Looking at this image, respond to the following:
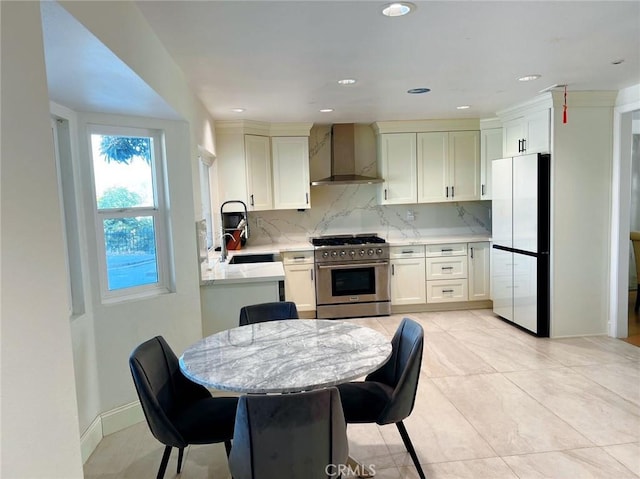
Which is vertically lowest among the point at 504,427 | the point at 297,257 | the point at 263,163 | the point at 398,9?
the point at 504,427

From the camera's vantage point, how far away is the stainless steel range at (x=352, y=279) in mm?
5113

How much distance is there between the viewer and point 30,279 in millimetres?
988

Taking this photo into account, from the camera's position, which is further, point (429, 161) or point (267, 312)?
point (429, 161)

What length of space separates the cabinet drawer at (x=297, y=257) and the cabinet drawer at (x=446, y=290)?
1.50m

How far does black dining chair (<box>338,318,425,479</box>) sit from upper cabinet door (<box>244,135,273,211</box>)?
3.09 meters

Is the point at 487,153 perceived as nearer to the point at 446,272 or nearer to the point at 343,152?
the point at 446,272

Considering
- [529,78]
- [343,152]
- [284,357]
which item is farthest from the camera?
[343,152]

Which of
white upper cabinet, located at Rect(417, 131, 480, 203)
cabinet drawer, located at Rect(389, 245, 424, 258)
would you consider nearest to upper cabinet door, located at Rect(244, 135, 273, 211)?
cabinet drawer, located at Rect(389, 245, 424, 258)

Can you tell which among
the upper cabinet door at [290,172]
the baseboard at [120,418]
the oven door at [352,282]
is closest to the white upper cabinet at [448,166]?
the oven door at [352,282]

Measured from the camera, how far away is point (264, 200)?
17.0 feet

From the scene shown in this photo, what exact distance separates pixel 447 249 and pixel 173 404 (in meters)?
3.96

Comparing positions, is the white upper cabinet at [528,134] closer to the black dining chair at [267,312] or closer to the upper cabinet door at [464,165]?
the upper cabinet door at [464,165]

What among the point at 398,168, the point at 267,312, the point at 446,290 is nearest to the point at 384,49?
the point at 267,312

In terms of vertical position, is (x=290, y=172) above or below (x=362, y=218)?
above
